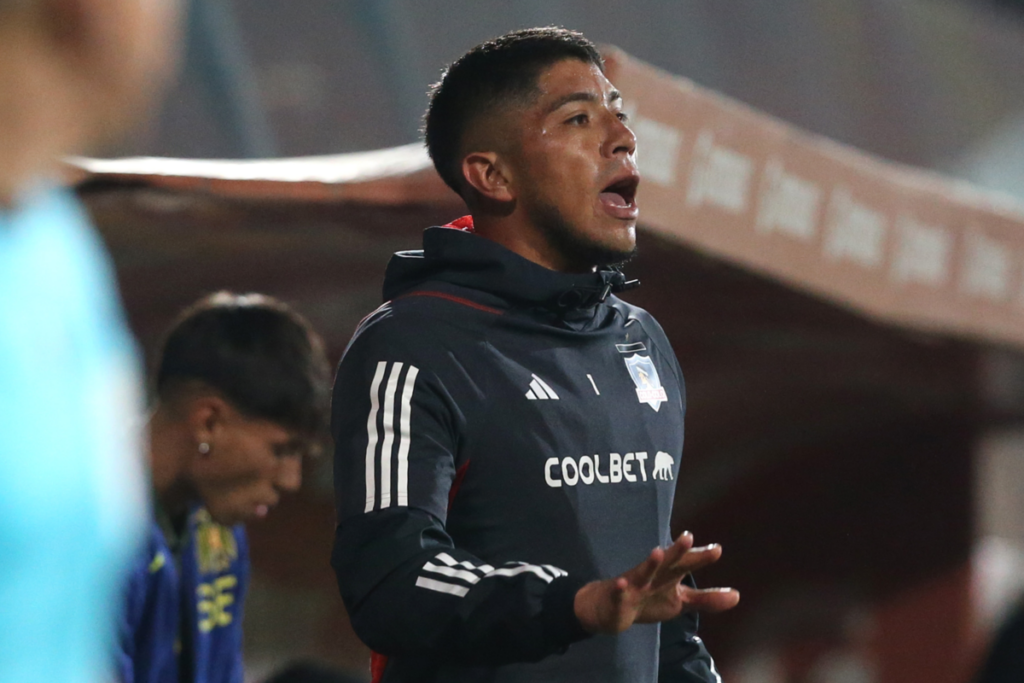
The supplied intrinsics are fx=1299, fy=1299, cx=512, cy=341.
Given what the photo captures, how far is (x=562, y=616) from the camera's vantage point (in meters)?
1.27

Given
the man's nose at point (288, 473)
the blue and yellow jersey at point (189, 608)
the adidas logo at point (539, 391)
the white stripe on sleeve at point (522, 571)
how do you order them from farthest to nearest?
the man's nose at point (288, 473) < the blue and yellow jersey at point (189, 608) < the adidas logo at point (539, 391) < the white stripe on sleeve at point (522, 571)

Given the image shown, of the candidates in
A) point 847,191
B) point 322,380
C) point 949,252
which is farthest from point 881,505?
point 322,380

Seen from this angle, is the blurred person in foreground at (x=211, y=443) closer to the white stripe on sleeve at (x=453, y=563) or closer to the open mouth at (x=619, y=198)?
the open mouth at (x=619, y=198)

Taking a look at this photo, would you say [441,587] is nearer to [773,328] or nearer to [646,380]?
[646,380]

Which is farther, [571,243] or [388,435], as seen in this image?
[571,243]

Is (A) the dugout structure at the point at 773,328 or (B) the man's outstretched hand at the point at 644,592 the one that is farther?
(A) the dugout structure at the point at 773,328

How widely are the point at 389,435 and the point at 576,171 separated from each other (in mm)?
429

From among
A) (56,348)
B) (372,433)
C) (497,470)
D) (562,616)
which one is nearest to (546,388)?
(497,470)

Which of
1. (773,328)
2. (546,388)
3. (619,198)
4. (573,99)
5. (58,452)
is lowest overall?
(58,452)

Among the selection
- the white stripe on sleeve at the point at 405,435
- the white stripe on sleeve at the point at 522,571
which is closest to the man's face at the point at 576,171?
the white stripe on sleeve at the point at 405,435

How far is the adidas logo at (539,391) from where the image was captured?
1.54m

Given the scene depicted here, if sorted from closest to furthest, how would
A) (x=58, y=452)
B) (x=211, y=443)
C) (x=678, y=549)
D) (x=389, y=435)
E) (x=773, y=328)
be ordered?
(x=58, y=452) < (x=678, y=549) < (x=389, y=435) < (x=211, y=443) < (x=773, y=328)

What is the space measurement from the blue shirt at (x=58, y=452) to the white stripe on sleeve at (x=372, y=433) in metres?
0.66

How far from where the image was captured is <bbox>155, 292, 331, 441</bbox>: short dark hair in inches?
92.0
